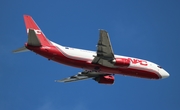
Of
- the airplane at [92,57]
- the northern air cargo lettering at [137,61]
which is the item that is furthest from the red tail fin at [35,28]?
the northern air cargo lettering at [137,61]

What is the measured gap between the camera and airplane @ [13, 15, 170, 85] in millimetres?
64812

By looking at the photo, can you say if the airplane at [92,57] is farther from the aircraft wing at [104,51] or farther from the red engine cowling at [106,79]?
the red engine cowling at [106,79]

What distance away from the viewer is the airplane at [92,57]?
64812mm

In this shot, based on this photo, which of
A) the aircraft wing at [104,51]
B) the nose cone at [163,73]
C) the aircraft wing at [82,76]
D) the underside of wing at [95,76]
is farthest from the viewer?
the underside of wing at [95,76]

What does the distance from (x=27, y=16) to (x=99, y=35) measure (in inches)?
597

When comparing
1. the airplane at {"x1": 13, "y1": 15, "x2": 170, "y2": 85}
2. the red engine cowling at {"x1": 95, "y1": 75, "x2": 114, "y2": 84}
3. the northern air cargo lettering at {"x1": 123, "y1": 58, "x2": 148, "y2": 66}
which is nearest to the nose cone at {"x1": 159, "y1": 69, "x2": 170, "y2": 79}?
the airplane at {"x1": 13, "y1": 15, "x2": 170, "y2": 85}

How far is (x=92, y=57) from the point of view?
69625mm

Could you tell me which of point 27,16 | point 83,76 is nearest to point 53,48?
point 27,16

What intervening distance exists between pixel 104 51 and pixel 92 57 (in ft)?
12.3

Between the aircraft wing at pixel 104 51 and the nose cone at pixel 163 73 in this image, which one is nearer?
the aircraft wing at pixel 104 51

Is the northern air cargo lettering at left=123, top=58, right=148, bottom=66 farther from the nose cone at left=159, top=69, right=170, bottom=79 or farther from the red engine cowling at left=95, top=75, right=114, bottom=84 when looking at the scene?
the red engine cowling at left=95, top=75, right=114, bottom=84

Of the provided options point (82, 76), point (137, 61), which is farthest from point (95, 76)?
point (137, 61)

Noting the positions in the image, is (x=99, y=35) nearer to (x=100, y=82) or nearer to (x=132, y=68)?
(x=132, y=68)

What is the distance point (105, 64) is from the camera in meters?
69.4
